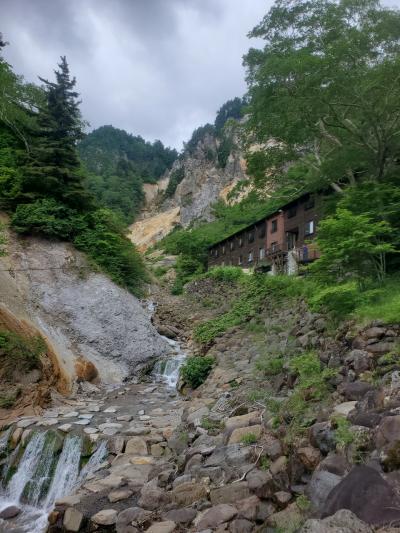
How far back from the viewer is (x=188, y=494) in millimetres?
6008

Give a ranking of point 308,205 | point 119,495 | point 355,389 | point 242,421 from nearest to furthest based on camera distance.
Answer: point 355,389, point 119,495, point 242,421, point 308,205

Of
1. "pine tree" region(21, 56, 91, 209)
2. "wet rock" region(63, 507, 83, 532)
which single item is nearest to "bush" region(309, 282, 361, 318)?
"wet rock" region(63, 507, 83, 532)

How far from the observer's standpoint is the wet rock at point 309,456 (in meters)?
4.92

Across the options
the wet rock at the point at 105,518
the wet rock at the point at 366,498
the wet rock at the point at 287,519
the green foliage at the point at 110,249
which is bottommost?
the wet rock at the point at 105,518

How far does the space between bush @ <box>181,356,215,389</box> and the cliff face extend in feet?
171

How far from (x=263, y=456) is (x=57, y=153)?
20.8 metres

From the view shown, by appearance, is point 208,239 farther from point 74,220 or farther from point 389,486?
point 389,486

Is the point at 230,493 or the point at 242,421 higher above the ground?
the point at 242,421

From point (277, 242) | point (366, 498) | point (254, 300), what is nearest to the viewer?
point (366, 498)

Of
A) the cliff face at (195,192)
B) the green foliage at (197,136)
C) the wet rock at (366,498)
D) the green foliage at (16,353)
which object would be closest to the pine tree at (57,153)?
the green foliage at (16,353)

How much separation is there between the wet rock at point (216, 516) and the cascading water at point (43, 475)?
15.9 ft

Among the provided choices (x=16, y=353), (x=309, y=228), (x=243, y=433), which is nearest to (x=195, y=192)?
(x=309, y=228)

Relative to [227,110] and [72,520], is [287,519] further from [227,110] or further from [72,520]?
[227,110]

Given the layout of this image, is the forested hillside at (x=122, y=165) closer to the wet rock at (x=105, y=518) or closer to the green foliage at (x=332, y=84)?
the green foliage at (x=332, y=84)
